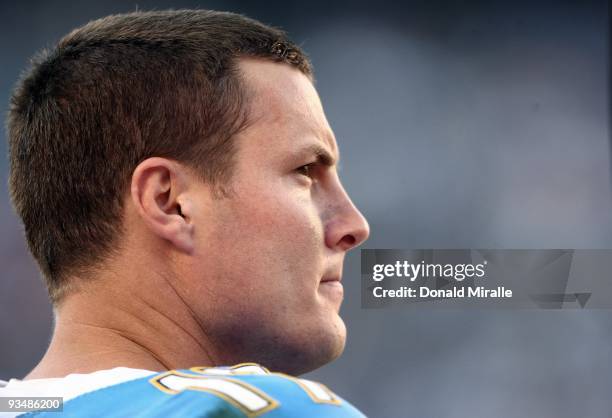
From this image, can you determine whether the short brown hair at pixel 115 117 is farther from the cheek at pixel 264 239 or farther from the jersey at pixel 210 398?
the jersey at pixel 210 398

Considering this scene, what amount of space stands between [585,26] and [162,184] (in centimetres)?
347

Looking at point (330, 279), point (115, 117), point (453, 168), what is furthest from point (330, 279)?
point (453, 168)

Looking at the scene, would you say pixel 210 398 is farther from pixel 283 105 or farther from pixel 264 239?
pixel 283 105

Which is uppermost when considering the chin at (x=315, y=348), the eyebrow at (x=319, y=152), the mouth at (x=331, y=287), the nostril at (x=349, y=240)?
the eyebrow at (x=319, y=152)

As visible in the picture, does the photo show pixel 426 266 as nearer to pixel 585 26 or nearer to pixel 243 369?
pixel 585 26

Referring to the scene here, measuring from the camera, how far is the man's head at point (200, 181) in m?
0.75

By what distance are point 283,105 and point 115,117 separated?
0.51ft

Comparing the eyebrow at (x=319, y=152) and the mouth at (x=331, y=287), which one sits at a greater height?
the eyebrow at (x=319, y=152)

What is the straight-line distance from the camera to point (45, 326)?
3.57 metres

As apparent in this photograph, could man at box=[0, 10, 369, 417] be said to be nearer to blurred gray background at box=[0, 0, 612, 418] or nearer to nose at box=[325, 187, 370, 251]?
nose at box=[325, 187, 370, 251]

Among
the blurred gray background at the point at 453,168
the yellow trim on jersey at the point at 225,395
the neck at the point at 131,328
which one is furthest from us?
the blurred gray background at the point at 453,168

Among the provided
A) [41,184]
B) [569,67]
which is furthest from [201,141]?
[569,67]

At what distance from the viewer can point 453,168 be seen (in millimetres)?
3746

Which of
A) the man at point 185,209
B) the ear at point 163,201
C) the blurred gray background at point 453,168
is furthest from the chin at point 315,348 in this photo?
the blurred gray background at point 453,168
